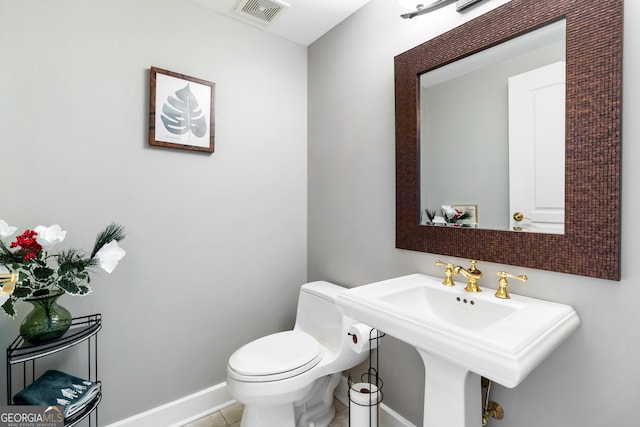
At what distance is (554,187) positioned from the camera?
104 cm

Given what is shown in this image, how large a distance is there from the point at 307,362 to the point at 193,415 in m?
0.83

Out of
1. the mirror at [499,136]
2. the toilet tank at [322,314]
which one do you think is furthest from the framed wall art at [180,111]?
the mirror at [499,136]

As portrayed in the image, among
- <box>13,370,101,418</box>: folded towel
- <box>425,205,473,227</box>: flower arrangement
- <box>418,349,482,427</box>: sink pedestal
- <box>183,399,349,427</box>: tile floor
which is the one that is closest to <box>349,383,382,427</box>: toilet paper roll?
<box>183,399,349,427</box>: tile floor

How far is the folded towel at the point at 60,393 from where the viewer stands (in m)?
1.08

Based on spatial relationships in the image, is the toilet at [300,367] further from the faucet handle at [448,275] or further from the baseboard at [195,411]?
the faucet handle at [448,275]

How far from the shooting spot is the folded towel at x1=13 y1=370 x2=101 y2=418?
108 centimetres

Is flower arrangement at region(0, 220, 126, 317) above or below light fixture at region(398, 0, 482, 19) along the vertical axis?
below

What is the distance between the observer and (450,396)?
95 centimetres

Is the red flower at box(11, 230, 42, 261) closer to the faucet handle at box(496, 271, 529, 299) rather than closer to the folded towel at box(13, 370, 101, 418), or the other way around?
the folded towel at box(13, 370, 101, 418)

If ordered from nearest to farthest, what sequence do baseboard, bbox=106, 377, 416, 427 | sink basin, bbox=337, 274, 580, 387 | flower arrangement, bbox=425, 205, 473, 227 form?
sink basin, bbox=337, 274, 580, 387 < flower arrangement, bbox=425, 205, 473, 227 < baseboard, bbox=106, 377, 416, 427

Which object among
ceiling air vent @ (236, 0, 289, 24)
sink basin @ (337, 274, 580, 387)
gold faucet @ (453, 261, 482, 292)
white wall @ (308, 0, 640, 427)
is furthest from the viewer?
ceiling air vent @ (236, 0, 289, 24)

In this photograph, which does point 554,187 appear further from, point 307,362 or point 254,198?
point 254,198

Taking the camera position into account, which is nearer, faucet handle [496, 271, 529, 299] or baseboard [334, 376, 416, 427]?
faucet handle [496, 271, 529, 299]

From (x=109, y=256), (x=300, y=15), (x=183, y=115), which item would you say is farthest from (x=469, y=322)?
(x=300, y=15)
